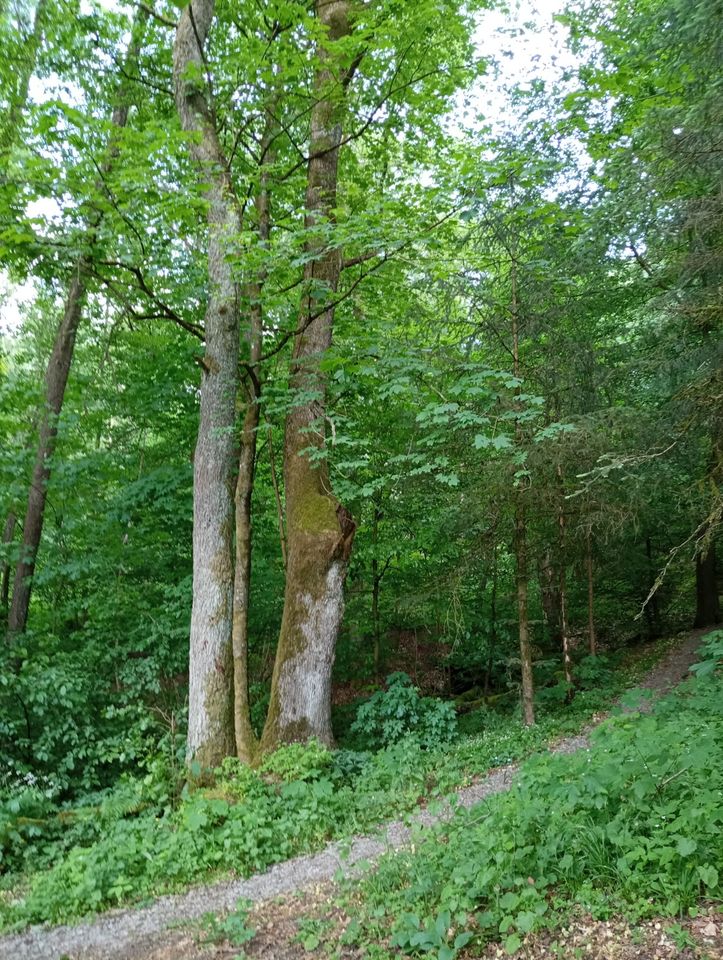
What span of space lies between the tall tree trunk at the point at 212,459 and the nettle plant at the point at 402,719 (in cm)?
211

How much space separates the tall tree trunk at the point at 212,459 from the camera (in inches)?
287

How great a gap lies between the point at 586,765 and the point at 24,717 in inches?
268

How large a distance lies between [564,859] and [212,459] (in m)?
5.65

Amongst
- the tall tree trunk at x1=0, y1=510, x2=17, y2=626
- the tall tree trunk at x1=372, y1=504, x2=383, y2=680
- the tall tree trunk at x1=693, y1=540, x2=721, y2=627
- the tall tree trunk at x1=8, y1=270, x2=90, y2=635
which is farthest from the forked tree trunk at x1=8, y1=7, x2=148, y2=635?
the tall tree trunk at x1=693, y1=540, x2=721, y2=627

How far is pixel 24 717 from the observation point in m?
7.97

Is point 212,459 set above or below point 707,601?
above

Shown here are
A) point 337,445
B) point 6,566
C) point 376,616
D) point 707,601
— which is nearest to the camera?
point 337,445

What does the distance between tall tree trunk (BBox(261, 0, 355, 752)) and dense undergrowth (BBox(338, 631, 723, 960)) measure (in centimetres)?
311

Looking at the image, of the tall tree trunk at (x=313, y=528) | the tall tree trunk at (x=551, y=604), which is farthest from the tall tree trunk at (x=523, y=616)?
the tall tree trunk at (x=551, y=604)

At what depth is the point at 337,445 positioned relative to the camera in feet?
27.7

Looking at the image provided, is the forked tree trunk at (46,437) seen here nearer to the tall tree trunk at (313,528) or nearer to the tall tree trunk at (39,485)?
the tall tree trunk at (39,485)

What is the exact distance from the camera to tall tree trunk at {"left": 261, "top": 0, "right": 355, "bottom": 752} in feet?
24.6

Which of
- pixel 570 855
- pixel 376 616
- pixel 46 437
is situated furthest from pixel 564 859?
pixel 46 437

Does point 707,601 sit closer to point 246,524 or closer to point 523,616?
point 523,616
